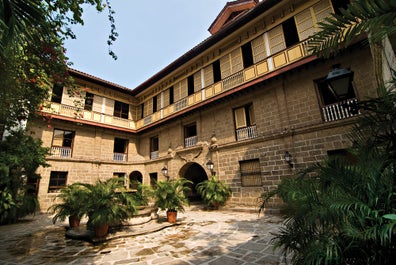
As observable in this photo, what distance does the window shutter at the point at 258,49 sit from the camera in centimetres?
921

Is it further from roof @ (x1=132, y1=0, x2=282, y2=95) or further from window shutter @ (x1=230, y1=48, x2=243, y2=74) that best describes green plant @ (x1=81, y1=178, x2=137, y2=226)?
roof @ (x1=132, y1=0, x2=282, y2=95)

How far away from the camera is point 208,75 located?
449 inches

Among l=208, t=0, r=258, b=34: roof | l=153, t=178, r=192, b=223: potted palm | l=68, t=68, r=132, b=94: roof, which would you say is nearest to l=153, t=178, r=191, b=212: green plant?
l=153, t=178, r=192, b=223: potted palm

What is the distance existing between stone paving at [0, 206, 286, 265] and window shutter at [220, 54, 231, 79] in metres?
7.80

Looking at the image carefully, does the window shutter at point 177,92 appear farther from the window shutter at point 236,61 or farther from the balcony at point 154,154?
the balcony at point 154,154

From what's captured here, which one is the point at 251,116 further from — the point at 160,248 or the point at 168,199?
the point at 160,248

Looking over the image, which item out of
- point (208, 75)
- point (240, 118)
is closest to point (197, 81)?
point (208, 75)

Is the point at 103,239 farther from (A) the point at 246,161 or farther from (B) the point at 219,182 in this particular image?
(A) the point at 246,161

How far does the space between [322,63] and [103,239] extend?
9.74 meters

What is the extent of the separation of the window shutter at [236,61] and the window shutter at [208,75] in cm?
146

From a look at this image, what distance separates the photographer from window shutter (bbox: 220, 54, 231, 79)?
10.5m

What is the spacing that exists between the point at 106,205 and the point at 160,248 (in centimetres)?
184

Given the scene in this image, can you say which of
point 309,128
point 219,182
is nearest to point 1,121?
point 219,182

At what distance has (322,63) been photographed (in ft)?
24.8
